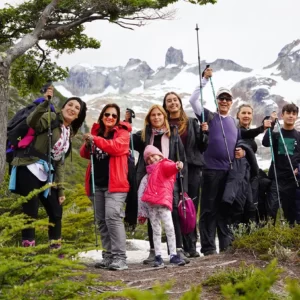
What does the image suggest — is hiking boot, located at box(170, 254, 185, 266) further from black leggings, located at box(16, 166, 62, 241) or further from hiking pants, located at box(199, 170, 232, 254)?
black leggings, located at box(16, 166, 62, 241)

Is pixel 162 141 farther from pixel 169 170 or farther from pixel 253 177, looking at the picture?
pixel 253 177

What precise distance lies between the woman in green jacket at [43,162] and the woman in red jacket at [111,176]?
32cm

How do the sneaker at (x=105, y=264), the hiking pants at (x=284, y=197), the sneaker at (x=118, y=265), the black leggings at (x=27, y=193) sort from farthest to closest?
the hiking pants at (x=284, y=197)
the sneaker at (x=105, y=264)
the sneaker at (x=118, y=265)
the black leggings at (x=27, y=193)

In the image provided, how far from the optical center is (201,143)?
6207 millimetres

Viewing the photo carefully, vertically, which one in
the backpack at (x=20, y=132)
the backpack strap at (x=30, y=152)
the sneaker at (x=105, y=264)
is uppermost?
the backpack at (x=20, y=132)

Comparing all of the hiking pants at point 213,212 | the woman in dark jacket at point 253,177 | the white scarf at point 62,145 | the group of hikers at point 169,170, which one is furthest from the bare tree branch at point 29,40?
the hiking pants at point 213,212

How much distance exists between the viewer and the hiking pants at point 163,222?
5.67m

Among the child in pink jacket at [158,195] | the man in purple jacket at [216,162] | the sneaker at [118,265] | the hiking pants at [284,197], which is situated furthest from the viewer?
the hiking pants at [284,197]

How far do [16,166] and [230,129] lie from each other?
2.88m

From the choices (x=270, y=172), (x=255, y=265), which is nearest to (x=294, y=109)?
(x=270, y=172)

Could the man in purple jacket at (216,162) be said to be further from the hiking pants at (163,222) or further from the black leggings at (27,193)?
the black leggings at (27,193)

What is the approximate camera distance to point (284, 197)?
7.16 metres

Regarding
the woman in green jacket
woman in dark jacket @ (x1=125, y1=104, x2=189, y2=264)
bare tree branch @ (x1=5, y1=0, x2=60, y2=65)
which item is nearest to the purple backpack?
woman in dark jacket @ (x1=125, y1=104, x2=189, y2=264)

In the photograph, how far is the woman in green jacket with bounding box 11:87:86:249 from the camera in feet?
16.9
